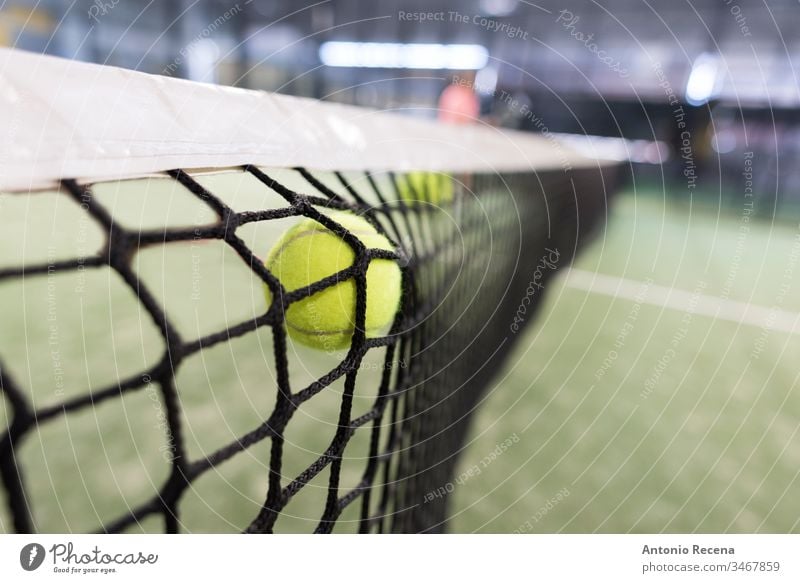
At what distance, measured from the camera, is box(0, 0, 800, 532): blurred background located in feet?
2.32

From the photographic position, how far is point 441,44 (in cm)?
483

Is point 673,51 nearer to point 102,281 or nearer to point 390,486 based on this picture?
point 102,281

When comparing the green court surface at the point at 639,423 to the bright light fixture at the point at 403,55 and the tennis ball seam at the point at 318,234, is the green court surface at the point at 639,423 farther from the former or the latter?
the bright light fixture at the point at 403,55

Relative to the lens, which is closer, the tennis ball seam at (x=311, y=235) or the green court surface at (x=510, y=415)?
the tennis ball seam at (x=311, y=235)

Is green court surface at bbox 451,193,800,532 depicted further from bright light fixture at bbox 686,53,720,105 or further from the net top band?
bright light fixture at bbox 686,53,720,105

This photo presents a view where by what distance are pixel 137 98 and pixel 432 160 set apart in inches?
13.7

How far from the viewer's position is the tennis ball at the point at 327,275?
353 mm

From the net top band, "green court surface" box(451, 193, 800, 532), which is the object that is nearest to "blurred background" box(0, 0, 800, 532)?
"green court surface" box(451, 193, 800, 532)

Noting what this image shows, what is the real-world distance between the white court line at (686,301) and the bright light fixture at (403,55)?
10.1 feet

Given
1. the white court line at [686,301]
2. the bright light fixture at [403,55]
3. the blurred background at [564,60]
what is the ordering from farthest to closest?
the bright light fixture at [403,55] → the blurred background at [564,60] → the white court line at [686,301]

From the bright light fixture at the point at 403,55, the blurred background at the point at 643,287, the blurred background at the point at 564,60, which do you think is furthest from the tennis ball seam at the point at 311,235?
the bright light fixture at the point at 403,55

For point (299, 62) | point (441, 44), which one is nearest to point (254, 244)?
point (441, 44)

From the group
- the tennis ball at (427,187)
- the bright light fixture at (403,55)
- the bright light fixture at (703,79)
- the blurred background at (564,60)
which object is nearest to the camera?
the tennis ball at (427,187)

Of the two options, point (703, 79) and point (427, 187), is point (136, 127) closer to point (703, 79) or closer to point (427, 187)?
point (427, 187)
